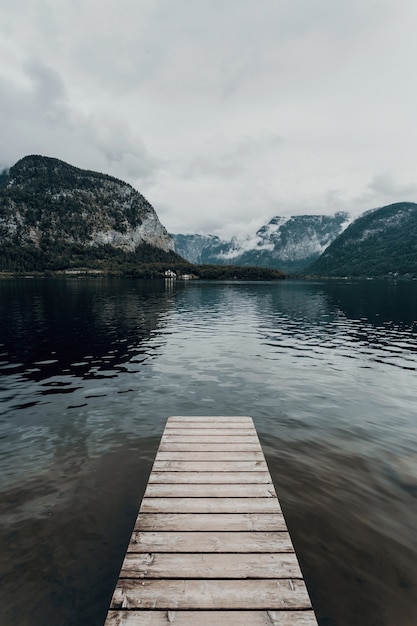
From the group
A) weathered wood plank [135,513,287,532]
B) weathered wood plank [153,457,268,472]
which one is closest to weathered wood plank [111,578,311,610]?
weathered wood plank [135,513,287,532]

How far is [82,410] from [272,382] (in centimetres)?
1434

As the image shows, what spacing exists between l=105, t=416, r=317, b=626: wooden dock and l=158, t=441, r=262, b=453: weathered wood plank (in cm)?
75

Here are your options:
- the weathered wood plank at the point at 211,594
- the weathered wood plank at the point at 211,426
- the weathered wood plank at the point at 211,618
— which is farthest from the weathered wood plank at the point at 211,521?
the weathered wood plank at the point at 211,426

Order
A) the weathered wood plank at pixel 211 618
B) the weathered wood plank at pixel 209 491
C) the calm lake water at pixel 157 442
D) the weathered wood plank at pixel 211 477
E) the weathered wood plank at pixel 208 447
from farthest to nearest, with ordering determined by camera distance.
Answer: the weathered wood plank at pixel 208 447 → the weathered wood plank at pixel 211 477 → the weathered wood plank at pixel 209 491 → the calm lake water at pixel 157 442 → the weathered wood plank at pixel 211 618

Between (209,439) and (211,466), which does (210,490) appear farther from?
(209,439)

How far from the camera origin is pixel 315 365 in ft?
99.7

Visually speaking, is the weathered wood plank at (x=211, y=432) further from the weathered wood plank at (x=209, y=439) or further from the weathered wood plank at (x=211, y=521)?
the weathered wood plank at (x=211, y=521)

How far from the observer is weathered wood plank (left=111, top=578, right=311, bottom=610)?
229 inches

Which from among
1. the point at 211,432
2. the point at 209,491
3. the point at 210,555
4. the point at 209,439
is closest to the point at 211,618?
the point at 210,555

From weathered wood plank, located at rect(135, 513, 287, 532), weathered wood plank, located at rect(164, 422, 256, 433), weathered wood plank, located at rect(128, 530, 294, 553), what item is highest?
weathered wood plank, located at rect(128, 530, 294, 553)

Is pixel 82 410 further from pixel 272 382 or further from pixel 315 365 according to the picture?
pixel 315 365

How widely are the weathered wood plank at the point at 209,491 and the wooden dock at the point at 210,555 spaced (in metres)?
0.03

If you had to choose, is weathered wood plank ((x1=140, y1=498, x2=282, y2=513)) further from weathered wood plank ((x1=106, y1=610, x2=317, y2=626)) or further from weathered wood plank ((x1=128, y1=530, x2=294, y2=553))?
weathered wood plank ((x1=106, y1=610, x2=317, y2=626))

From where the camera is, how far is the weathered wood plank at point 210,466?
10508mm
